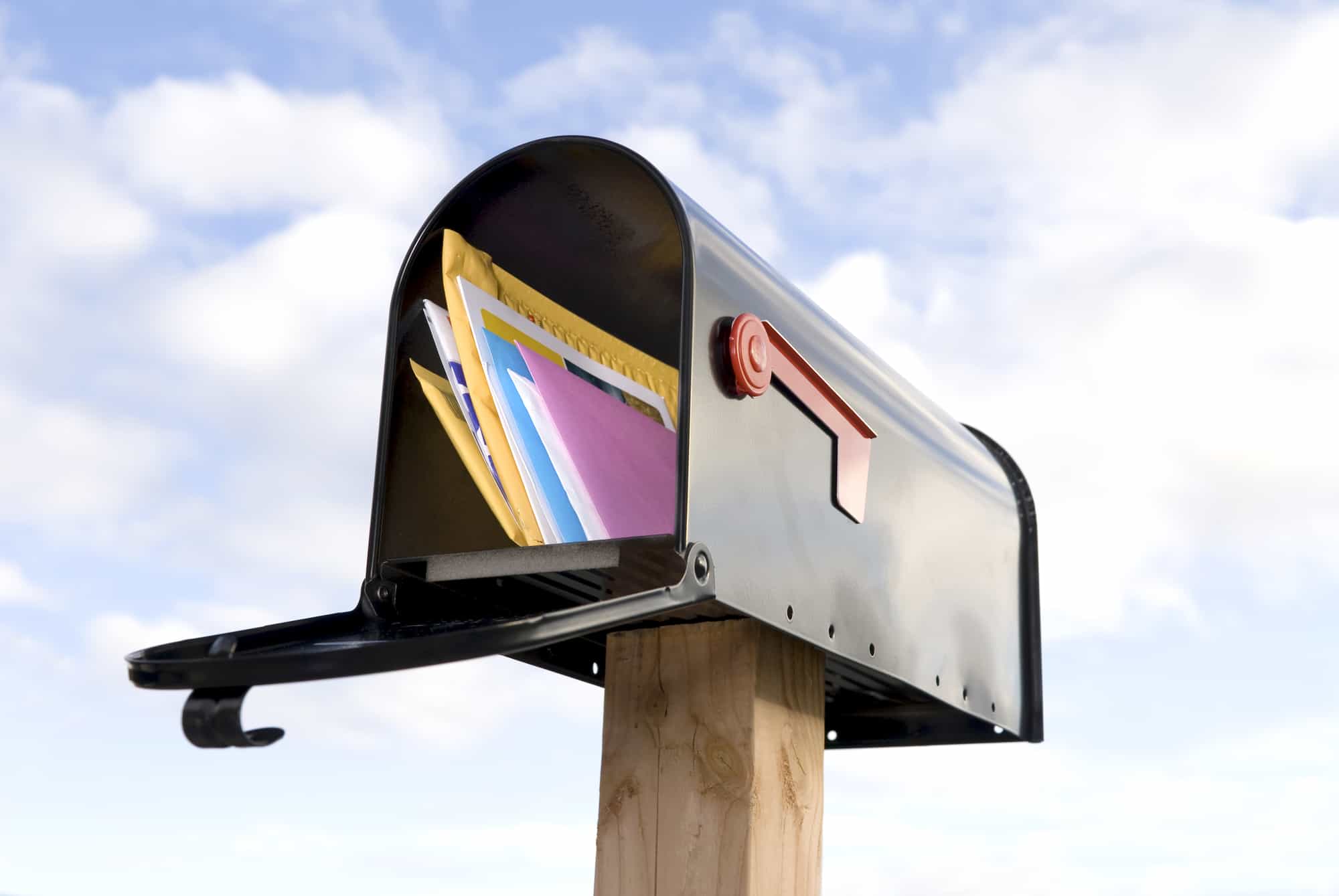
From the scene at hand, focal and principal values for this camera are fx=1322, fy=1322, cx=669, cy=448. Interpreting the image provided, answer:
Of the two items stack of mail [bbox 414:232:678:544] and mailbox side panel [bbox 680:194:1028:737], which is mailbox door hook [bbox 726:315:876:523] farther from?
stack of mail [bbox 414:232:678:544]

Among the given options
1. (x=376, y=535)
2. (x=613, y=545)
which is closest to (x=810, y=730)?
(x=613, y=545)

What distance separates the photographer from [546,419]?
161 cm

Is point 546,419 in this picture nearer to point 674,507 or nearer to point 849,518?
point 674,507

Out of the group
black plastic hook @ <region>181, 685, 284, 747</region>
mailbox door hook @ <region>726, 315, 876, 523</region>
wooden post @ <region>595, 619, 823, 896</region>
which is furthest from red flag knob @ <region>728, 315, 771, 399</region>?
black plastic hook @ <region>181, 685, 284, 747</region>

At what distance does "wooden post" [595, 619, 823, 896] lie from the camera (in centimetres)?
167

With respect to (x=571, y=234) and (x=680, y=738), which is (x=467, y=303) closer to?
(x=571, y=234)

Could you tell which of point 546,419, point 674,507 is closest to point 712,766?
point 674,507

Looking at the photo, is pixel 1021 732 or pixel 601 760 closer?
pixel 601 760

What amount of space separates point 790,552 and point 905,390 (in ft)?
1.81

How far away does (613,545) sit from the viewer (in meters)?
1.47

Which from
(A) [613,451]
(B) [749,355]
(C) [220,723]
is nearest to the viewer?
(C) [220,723]

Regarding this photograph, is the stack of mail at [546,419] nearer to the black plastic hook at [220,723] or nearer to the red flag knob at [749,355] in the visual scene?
the red flag knob at [749,355]

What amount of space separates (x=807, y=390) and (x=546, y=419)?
346 millimetres

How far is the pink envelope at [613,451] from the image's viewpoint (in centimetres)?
164
